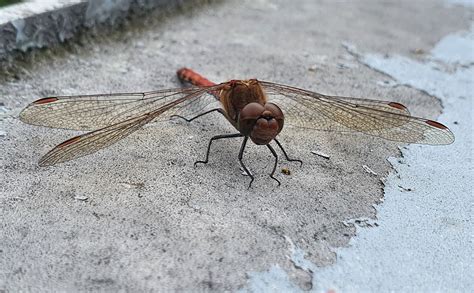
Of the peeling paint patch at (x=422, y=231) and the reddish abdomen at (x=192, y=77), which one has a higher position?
the reddish abdomen at (x=192, y=77)

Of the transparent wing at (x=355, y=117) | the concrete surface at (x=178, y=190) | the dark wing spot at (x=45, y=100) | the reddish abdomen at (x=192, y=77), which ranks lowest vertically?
the concrete surface at (x=178, y=190)

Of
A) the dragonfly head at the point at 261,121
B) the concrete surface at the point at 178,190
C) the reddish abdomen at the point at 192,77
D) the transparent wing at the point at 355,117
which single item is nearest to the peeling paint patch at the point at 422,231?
the concrete surface at the point at 178,190

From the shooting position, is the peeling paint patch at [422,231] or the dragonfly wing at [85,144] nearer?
the peeling paint patch at [422,231]

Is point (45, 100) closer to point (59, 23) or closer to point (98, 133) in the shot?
point (98, 133)

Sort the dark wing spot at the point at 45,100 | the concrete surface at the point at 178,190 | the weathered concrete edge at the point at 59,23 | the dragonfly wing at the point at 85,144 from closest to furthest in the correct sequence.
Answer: the concrete surface at the point at 178,190 < the dragonfly wing at the point at 85,144 < the dark wing spot at the point at 45,100 < the weathered concrete edge at the point at 59,23

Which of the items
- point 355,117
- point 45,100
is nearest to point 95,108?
point 45,100

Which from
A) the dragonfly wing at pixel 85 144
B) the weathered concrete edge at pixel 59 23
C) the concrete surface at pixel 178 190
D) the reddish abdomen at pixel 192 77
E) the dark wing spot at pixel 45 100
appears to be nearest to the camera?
the concrete surface at pixel 178 190

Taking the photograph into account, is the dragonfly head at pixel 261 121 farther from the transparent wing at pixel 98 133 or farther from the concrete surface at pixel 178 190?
the transparent wing at pixel 98 133

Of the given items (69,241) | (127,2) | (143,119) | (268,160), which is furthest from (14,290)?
(127,2)
